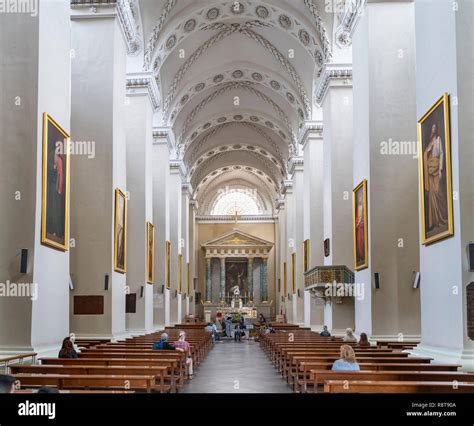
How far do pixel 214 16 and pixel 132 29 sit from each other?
26.5 feet

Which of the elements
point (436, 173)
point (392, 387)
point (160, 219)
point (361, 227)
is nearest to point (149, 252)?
point (160, 219)

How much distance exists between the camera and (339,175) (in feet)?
68.2

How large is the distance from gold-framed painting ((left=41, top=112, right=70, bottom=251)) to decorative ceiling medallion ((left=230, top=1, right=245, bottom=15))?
1472cm

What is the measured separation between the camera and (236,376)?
14.6 m

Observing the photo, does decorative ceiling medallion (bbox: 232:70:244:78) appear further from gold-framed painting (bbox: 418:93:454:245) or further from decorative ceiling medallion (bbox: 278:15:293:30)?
gold-framed painting (bbox: 418:93:454:245)

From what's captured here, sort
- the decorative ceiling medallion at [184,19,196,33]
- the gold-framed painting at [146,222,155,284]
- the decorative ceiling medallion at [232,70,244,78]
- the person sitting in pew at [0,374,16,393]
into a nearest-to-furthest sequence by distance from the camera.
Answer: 1. the person sitting in pew at [0,374,16,393]
2. the gold-framed painting at [146,222,155,284]
3. the decorative ceiling medallion at [184,19,196,33]
4. the decorative ceiling medallion at [232,70,244,78]

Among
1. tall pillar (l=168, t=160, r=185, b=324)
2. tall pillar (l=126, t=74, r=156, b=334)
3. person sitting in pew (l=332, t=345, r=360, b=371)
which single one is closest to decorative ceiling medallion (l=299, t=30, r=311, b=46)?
tall pillar (l=126, t=74, r=156, b=334)

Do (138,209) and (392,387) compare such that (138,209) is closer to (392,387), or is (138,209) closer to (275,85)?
(275,85)

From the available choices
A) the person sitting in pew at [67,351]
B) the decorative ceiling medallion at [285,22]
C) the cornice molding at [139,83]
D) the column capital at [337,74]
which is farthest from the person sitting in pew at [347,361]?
the decorative ceiling medallion at [285,22]

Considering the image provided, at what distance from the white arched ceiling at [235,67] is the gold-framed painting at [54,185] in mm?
11394

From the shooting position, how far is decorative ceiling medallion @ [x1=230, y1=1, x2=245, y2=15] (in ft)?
80.9

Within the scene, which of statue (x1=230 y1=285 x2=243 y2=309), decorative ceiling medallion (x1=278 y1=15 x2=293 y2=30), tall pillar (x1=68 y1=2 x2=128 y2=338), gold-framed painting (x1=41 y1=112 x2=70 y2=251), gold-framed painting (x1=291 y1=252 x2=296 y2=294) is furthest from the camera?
statue (x1=230 y1=285 x2=243 y2=309)
